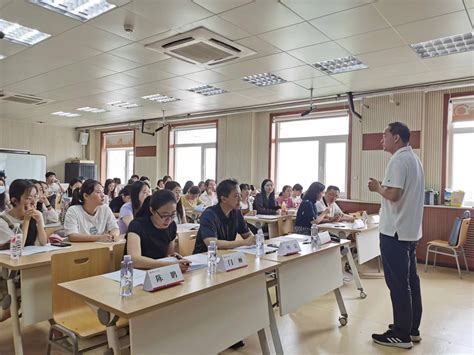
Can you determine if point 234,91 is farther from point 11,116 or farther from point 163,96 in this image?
point 11,116

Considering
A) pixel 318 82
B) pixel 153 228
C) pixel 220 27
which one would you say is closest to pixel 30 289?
pixel 153 228

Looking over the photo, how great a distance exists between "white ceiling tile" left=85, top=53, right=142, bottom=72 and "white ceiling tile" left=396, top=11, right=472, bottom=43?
331 centimetres

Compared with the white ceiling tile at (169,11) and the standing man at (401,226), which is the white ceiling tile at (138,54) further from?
the standing man at (401,226)

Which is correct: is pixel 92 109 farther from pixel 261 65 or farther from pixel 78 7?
pixel 78 7

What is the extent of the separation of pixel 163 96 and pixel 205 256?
5.16 m

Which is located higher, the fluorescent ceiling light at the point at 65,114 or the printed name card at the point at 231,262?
the fluorescent ceiling light at the point at 65,114

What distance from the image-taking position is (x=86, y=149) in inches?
471

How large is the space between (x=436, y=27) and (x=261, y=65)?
2104 millimetres

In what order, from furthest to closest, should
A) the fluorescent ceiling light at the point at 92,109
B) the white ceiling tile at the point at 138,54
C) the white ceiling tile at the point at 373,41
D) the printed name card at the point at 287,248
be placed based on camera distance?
the fluorescent ceiling light at the point at 92,109, the white ceiling tile at the point at 138,54, the white ceiling tile at the point at 373,41, the printed name card at the point at 287,248

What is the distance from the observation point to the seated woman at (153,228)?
7.29ft

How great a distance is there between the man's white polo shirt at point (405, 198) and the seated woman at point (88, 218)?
2296 mm

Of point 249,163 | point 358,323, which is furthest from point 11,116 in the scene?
point 358,323

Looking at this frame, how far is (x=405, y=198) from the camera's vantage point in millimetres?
2740

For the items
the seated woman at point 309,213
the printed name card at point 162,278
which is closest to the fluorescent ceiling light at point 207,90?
the seated woman at point 309,213
